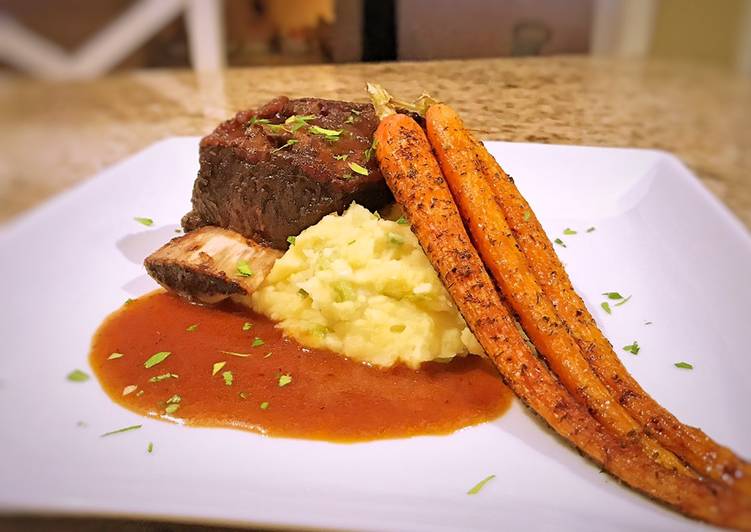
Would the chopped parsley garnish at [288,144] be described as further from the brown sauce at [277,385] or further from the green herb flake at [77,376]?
the green herb flake at [77,376]

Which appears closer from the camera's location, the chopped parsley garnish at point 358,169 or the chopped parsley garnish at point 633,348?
the chopped parsley garnish at point 633,348

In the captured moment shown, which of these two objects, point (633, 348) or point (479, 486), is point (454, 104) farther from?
point (479, 486)

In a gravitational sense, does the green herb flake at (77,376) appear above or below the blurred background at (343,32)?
below

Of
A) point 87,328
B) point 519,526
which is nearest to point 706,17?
point 519,526

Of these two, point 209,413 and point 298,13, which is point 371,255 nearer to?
point 209,413

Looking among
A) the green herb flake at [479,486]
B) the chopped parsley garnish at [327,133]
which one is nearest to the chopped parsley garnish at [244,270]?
the chopped parsley garnish at [327,133]

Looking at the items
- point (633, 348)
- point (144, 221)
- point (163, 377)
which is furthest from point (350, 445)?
point (144, 221)
